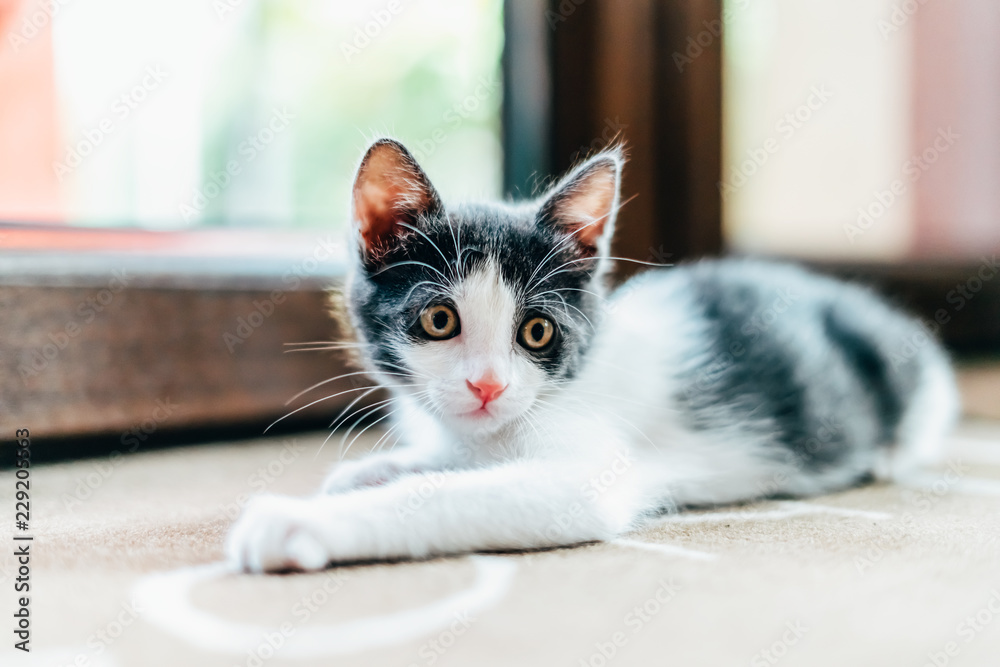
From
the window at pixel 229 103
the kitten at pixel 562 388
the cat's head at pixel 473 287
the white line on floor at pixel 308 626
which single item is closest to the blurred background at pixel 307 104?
the window at pixel 229 103

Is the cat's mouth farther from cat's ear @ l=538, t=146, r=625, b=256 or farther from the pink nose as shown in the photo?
cat's ear @ l=538, t=146, r=625, b=256

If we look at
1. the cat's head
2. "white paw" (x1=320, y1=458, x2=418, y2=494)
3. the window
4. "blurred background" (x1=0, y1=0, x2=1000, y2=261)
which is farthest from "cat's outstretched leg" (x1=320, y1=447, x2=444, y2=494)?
the window

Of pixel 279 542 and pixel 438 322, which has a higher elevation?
pixel 438 322

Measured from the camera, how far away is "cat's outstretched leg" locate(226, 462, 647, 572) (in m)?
0.79

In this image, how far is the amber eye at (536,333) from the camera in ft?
3.37

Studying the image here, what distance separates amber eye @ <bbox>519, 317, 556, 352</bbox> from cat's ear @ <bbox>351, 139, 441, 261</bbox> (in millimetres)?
223

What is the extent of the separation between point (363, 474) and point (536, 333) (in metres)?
0.35

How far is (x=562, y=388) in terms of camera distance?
3.56ft

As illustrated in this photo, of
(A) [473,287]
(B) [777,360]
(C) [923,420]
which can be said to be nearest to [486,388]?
(A) [473,287]

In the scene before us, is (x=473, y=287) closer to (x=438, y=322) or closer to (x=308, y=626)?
(x=438, y=322)

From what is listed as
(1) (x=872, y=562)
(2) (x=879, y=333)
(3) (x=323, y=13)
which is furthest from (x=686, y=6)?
(1) (x=872, y=562)

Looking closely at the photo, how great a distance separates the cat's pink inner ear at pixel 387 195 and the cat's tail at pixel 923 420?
1018 mm

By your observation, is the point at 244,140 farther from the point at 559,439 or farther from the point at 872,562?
the point at 872,562

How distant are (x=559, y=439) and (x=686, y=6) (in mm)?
1797
